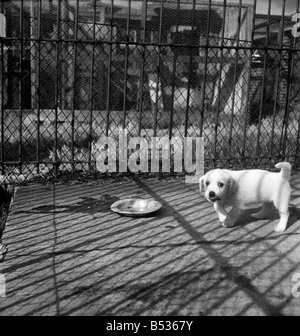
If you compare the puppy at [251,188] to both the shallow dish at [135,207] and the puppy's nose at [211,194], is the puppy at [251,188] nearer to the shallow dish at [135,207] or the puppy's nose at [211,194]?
the puppy's nose at [211,194]

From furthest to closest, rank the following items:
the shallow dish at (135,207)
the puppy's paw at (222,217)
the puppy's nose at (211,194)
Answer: the shallow dish at (135,207) → the puppy's paw at (222,217) → the puppy's nose at (211,194)

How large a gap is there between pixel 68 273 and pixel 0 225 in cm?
166

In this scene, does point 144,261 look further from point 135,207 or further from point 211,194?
point 135,207

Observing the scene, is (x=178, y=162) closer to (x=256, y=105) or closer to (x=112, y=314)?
(x=112, y=314)

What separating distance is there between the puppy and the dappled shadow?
0.25m

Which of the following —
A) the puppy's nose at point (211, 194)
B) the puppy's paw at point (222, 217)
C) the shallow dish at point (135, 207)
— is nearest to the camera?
the puppy's nose at point (211, 194)

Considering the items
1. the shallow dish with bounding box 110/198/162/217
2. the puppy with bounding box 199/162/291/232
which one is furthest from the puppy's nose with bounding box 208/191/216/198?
the shallow dish with bounding box 110/198/162/217

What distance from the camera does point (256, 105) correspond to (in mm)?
10742

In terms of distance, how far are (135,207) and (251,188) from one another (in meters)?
1.29

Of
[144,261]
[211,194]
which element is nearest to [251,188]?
[211,194]

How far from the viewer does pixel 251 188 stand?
12.7 ft

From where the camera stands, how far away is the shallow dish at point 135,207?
4246 millimetres

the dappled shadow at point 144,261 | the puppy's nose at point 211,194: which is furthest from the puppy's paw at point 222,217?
the puppy's nose at point 211,194

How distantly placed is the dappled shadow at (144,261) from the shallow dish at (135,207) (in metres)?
0.07
